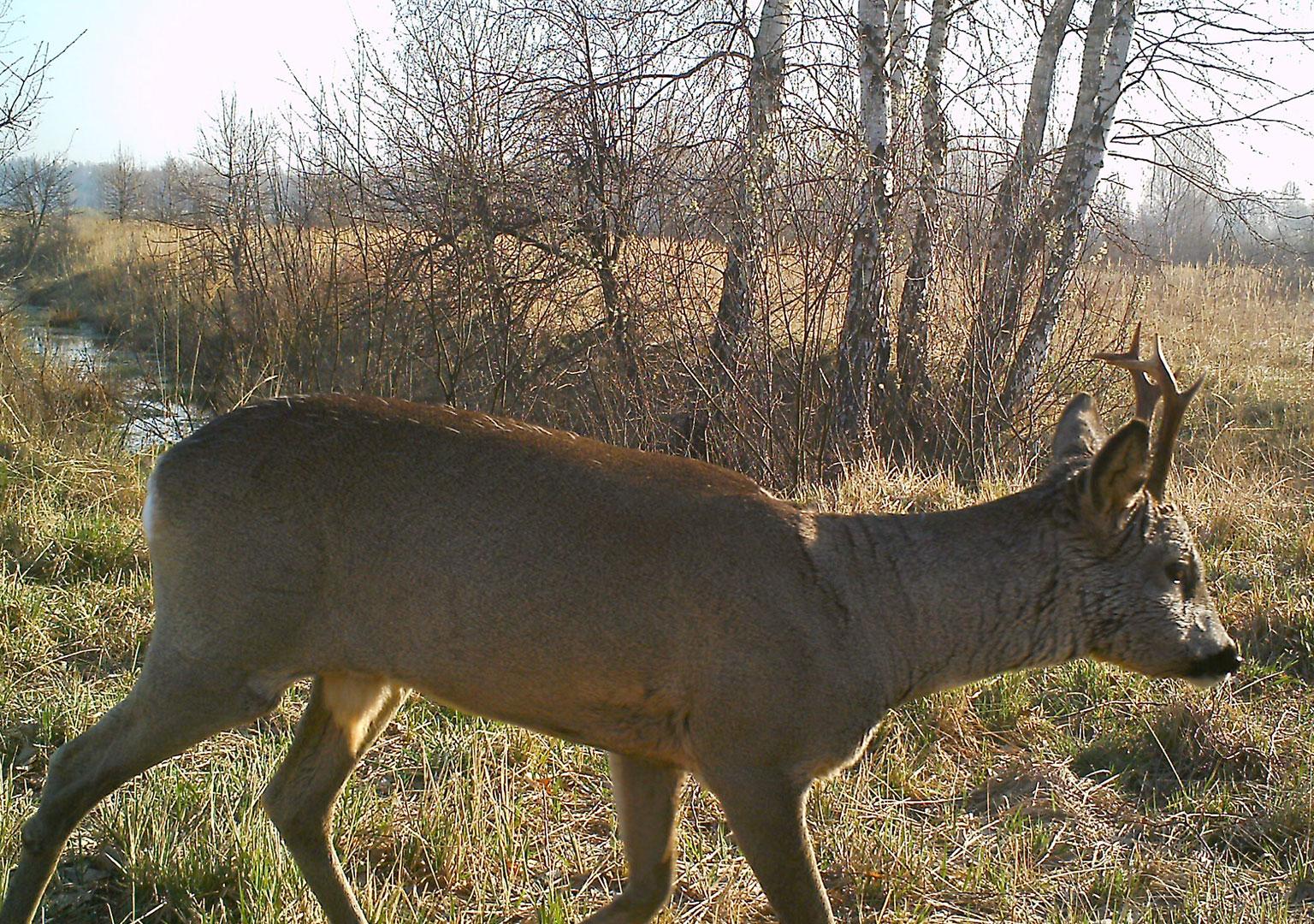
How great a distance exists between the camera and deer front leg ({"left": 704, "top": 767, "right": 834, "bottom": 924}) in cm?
301

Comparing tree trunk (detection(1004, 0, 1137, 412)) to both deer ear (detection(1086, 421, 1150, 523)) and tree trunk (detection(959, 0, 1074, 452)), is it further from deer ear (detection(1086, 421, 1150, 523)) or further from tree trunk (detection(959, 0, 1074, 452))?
deer ear (detection(1086, 421, 1150, 523))

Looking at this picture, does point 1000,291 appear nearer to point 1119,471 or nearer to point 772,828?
point 1119,471

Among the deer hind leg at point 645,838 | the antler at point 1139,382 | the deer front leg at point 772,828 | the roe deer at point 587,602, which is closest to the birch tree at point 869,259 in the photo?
the antler at point 1139,382

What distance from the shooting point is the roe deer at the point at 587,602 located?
3.04 m

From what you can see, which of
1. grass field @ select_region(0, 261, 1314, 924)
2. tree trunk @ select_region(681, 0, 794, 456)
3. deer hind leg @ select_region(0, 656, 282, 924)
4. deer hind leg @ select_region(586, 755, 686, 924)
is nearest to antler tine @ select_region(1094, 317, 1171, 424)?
grass field @ select_region(0, 261, 1314, 924)

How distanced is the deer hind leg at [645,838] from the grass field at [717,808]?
201mm

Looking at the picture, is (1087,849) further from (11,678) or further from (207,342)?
(207,342)

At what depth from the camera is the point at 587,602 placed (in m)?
3.08

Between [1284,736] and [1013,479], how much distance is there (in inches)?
123

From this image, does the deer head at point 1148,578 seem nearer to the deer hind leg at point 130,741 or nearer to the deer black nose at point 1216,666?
the deer black nose at point 1216,666

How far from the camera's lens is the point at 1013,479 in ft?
25.0

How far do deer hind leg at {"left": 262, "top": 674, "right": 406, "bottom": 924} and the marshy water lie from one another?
4.54m

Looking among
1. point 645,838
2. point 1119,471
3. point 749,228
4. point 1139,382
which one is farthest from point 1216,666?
point 749,228

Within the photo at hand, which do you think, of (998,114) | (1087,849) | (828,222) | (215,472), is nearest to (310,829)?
(215,472)
